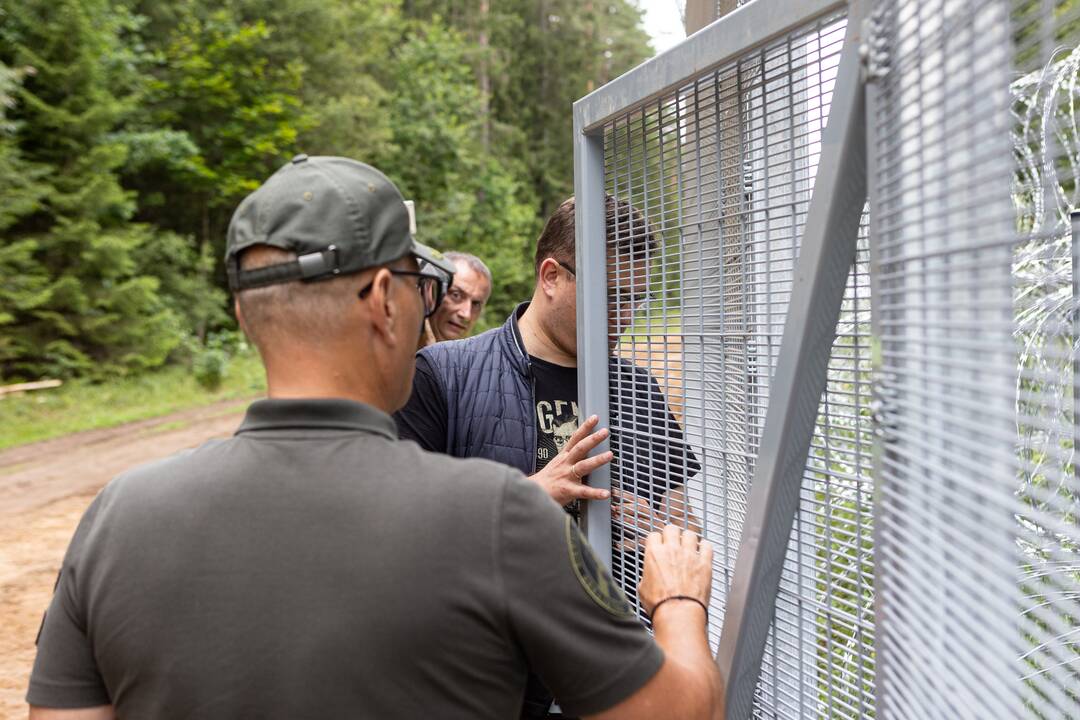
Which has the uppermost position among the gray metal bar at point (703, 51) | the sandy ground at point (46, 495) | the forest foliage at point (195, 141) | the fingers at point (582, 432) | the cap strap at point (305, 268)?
the forest foliage at point (195, 141)

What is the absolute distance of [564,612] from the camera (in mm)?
1272

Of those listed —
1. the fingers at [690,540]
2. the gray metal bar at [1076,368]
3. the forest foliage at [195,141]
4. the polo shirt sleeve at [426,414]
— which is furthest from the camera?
the forest foliage at [195,141]

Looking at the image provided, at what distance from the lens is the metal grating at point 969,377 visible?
97cm

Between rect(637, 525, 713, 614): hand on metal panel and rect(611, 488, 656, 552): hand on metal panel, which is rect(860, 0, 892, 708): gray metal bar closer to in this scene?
rect(637, 525, 713, 614): hand on metal panel

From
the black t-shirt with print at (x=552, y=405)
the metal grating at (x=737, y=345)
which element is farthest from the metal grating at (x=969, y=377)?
the black t-shirt with print at (x=552, y=405)

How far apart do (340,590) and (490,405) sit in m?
1.49

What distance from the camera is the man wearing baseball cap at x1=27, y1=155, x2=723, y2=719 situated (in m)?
1.23

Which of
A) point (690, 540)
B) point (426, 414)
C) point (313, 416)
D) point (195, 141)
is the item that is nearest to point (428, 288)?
point (313, 416)

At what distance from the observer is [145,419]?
1514cm

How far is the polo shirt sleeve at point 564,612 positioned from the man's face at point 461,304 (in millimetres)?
3463

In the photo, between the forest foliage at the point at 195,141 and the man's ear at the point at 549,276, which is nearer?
the man's ear at the point at 549,276

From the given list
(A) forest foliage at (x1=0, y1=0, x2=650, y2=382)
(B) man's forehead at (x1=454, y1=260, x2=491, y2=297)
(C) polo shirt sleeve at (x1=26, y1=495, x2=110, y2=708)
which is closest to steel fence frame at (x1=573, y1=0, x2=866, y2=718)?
(C) polo shirt sleeve at (x1=26, y1=495, x2=110, y2=708)

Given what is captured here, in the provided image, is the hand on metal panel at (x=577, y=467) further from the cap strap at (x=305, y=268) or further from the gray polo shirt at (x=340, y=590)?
the cap strap at (x=305, y=268)

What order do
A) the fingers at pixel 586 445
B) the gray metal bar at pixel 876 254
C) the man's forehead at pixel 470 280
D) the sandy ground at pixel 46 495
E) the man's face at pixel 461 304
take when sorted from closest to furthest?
1. the gray metal bar at pixel 876 254
2. the fingers at pixel 586 445
3. the man's face at pixel 461 304
4. the man's forehead at pixel 470 280
5. the sandy ground at pixel 46 495
